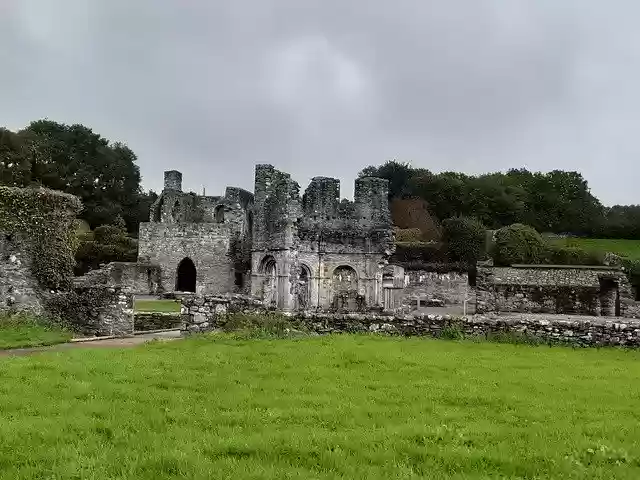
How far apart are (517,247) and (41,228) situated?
31094mm

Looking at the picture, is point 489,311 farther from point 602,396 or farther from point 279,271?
point 602,396


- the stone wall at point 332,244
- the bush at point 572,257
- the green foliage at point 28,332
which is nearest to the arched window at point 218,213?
the stone wall at point 332,244

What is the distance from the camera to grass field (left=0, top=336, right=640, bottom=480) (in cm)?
524

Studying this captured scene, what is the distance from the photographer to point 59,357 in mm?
11102

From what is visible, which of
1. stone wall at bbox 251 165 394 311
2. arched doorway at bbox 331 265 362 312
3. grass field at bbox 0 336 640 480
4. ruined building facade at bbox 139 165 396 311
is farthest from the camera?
arched doorway at bbox 331 265 362 312

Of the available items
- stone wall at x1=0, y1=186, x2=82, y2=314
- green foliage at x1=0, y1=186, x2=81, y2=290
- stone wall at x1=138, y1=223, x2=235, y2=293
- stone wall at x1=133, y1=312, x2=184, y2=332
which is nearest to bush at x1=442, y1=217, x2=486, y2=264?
stone wall at x1=138, y1=223, x2=235, y2=293

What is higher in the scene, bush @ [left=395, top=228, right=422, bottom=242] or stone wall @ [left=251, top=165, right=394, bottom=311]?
bush @ [left=395, top=228, right=422, bottom=242]

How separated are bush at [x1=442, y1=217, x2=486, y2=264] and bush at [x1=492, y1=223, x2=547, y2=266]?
686cm

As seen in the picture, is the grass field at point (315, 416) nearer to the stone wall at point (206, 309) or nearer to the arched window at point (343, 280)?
the stone wall at point (206, 309)

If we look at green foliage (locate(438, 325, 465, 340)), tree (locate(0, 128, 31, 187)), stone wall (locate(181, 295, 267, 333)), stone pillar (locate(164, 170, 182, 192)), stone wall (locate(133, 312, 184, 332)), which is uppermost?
tree (locate(0, 128, 31, 187))

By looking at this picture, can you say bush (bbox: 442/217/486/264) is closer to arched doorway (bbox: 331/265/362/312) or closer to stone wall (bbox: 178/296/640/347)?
arched doorway (bbox: 331/265/362/312)

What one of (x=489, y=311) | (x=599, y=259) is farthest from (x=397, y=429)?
(x=599, y=259)

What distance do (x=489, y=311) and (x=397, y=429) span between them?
1644cm

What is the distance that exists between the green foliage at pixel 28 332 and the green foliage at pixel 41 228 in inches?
50.3
